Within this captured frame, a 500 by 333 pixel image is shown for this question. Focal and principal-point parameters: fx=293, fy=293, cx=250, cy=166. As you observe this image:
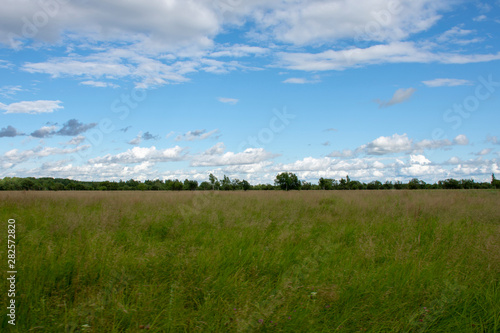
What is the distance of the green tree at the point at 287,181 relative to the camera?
4419 centimetres

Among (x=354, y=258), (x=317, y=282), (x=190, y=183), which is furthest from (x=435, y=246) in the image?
(x=190, y=183)

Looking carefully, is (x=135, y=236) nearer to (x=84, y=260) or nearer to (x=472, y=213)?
(x=84, y=260)

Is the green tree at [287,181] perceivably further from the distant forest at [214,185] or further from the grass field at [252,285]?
the grass field at [252,285]

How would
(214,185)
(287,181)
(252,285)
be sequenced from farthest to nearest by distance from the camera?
(214,185)
(287,181)
(252,285)

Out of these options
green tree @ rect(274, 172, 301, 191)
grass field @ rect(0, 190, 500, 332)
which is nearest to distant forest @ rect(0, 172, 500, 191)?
green tree @ rect(274, 172, 301, 191)

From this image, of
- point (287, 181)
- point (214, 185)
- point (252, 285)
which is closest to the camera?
point (252, 285)

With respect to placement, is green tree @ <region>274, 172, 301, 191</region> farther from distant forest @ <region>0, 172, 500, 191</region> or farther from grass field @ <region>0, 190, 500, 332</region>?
grass field @ <region>0, 190, 500, 332</region>

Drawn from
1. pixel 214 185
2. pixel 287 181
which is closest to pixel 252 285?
pixel 287 181

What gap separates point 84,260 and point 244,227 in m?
3.33

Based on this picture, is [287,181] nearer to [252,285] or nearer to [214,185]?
[214,185]

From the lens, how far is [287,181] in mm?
44094

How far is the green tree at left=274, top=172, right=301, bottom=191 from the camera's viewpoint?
4419 centimetres

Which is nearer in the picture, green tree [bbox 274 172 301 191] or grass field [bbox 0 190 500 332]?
grass field [bbox 0 190 500 332]

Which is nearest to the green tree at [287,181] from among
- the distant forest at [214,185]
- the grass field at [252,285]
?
the distant forest at [214,185]
